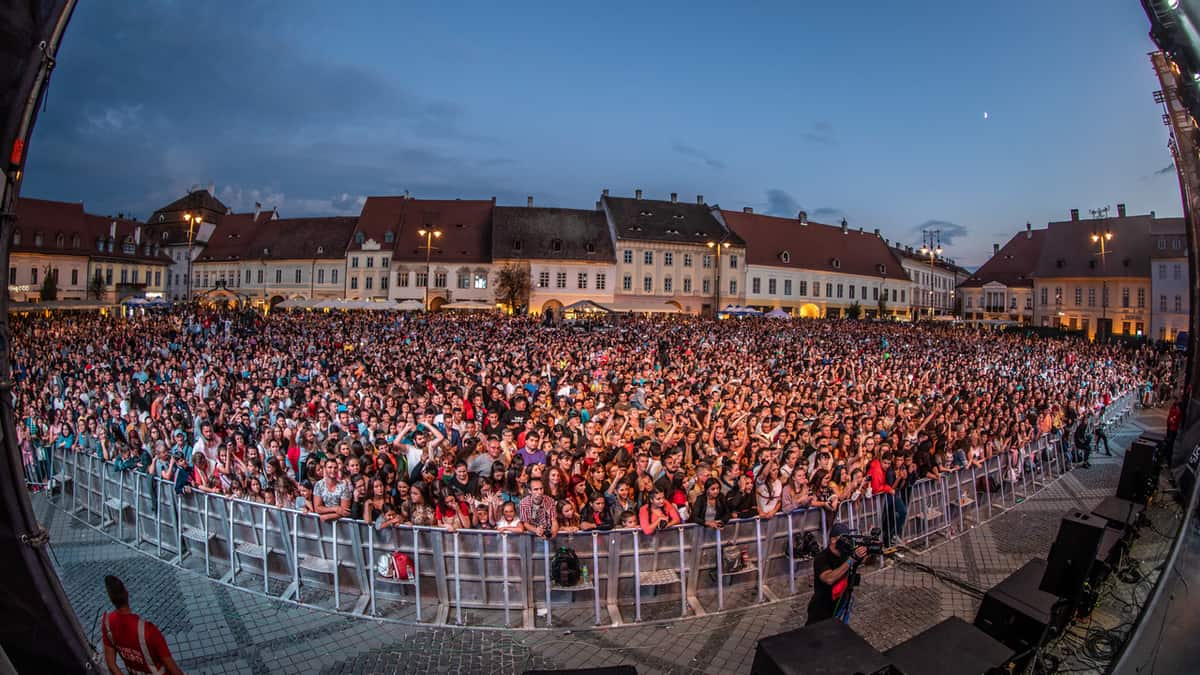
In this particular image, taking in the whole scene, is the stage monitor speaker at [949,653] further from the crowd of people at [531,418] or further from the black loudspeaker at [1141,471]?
the black loudspeaker at [1141,471]

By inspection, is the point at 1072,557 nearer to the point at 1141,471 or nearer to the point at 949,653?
the point at 949,653

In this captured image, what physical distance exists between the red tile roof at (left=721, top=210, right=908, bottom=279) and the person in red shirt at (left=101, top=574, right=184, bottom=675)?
55252 millimetres

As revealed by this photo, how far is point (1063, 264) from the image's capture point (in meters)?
52.8

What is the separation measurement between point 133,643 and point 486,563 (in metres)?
2.91

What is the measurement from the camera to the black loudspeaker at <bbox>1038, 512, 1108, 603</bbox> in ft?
17.9

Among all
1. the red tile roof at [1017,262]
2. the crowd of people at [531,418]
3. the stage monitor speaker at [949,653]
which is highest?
the red tile roof at [1017,262]

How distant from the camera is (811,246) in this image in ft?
200

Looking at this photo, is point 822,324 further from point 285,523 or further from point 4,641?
point 4,641

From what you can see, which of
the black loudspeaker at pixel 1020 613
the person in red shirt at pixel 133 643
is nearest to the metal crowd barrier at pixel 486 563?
the black loudspeaker at pixel 1020 613

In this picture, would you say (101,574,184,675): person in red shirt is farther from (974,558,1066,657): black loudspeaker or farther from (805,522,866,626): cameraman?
(974,558,1066,657): black loudspeaker

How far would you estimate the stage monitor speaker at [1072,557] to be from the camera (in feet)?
17.9

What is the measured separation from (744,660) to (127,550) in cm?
777

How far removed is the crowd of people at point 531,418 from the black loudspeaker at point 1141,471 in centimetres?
185

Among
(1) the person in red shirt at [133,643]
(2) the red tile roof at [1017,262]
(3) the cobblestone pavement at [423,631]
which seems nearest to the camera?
(1) the person in red shirt at [133,643]
